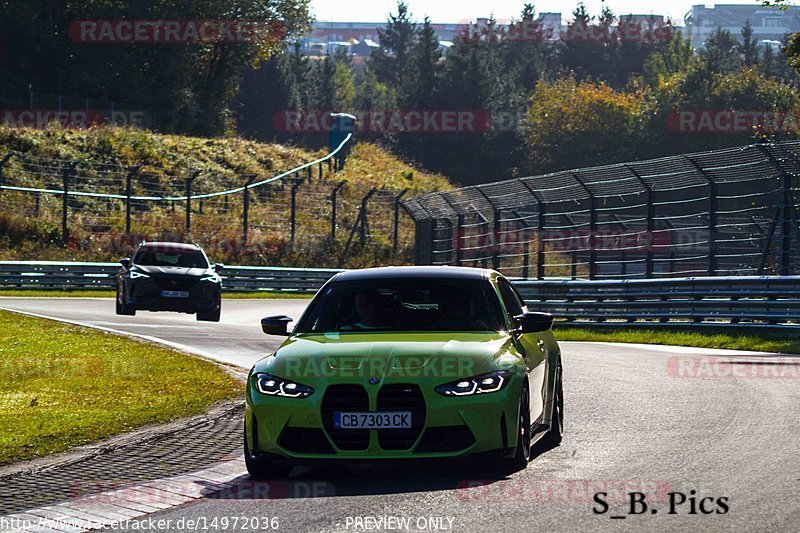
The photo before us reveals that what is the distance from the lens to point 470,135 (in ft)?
308

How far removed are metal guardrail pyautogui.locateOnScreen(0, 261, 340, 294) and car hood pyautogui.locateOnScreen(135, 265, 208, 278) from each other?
559 inches

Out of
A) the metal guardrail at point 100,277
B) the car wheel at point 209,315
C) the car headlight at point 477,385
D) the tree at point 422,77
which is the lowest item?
the metal guardrail at point 100,277

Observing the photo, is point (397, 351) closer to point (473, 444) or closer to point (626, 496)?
point (473, 444)

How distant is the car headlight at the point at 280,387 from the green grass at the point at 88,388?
1.94 m

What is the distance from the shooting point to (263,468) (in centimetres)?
880

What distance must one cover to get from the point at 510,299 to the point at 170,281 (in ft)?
52.6

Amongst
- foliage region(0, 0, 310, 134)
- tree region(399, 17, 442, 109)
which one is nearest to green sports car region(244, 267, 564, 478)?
foliage region(0, 0, 310, 134)

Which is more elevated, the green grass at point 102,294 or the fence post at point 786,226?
the fence post at point 786,226

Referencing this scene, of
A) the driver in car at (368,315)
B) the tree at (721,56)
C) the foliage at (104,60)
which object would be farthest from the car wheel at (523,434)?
the tree at (721,56)

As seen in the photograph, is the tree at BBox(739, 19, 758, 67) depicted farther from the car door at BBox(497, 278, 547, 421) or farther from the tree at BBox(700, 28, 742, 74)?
the car door at BBox(497, 278, 547, 421)

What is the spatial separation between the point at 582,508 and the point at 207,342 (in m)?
13.8

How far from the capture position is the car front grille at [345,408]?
850cm

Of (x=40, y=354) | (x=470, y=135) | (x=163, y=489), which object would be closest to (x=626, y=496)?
(x=163, y=489)

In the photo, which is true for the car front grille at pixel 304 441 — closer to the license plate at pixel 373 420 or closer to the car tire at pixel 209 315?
the license plate at pixel 373 420
